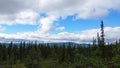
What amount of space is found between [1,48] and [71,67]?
122505mm

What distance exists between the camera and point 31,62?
320 ft

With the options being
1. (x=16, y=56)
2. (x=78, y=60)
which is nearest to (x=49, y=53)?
(x=16, y=56)

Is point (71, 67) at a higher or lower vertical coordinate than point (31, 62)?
higher

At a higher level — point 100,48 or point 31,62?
point 100,48

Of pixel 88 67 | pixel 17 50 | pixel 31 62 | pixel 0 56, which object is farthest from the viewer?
pixel 17 50

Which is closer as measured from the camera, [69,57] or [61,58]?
[69,57]

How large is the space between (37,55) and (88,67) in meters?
94.3

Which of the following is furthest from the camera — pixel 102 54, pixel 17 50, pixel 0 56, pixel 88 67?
pixel 17 50

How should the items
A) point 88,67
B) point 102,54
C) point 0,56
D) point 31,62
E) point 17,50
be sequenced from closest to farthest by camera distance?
1. point 88,67
2. point 102,54
3. point 31,62
4. point 0,56
5. point 17,50

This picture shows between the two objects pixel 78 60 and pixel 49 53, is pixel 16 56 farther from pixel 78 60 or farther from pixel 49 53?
pixel 78 60

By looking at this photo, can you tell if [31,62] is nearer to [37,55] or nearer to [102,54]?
[37,55]

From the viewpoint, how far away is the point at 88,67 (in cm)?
982

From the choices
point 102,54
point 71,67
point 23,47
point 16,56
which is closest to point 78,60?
point 71,67

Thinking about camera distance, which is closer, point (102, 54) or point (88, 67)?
point (88, 67)
